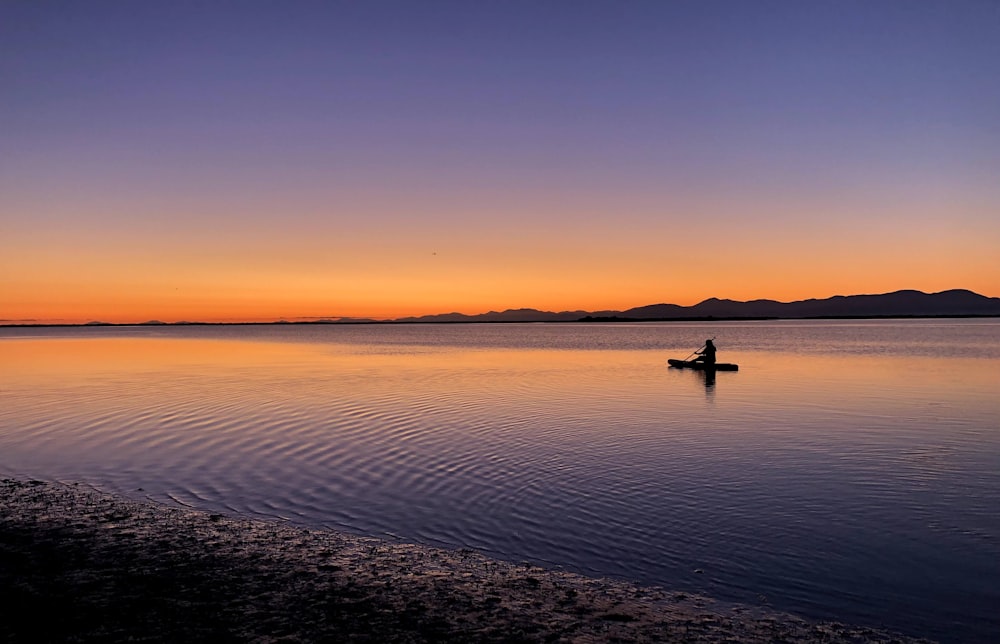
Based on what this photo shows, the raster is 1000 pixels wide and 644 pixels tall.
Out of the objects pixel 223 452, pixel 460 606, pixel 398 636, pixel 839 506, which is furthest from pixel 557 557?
pixel 223 452

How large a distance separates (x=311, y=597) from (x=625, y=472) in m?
10.5

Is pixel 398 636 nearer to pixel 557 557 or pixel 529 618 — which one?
pixel 529 618

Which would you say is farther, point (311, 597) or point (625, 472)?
point (625, 472)

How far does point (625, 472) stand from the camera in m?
17.8

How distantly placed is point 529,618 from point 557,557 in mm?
2942

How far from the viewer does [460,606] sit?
29.5ft

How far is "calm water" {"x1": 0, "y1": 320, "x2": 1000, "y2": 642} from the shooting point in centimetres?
1098

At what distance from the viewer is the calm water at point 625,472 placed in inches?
432

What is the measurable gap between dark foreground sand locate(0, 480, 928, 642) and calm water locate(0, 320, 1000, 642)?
957 millimetres

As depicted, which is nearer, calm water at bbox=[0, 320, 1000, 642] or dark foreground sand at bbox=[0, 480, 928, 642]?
dark foreground sand at bbox=[0, 480, 928, 642]

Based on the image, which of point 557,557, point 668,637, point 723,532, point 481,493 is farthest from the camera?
point 481,493

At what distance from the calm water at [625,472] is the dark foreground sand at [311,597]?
957 millimetres

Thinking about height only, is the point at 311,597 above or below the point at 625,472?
above

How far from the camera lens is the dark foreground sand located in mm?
8070
